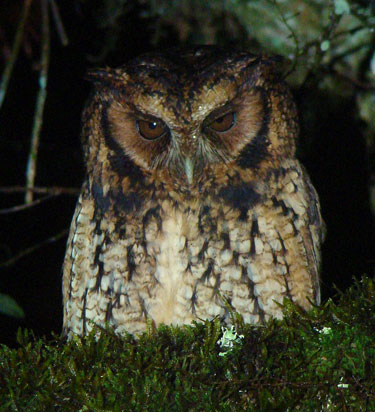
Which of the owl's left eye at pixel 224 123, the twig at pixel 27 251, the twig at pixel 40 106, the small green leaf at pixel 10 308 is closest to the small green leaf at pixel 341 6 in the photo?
the owl's left eye at pixel 224 123

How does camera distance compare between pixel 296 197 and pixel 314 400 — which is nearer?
pixel 314 400

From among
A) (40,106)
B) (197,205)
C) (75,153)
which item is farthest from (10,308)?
(75,153)

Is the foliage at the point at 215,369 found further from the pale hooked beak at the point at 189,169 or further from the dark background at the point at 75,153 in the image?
the dark background at the point at 75,153

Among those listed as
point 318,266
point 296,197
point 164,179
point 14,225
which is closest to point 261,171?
point 296,197

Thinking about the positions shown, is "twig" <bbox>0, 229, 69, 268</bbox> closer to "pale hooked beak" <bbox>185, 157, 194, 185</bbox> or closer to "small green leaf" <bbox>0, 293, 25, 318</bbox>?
"small green leaf" <bbox>0, 293, 25, 318</bbox>

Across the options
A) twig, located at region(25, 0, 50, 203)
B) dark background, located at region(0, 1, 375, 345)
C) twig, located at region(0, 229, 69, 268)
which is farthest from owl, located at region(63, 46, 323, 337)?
dark background, located at region(0, 1, 375, 345)

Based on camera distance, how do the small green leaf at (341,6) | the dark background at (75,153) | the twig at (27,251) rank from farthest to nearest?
the dark background at (75,153) < the twig at (27,251) < the small green leaf at (341,6)

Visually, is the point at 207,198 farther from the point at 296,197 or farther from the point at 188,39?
the point at 188,39
